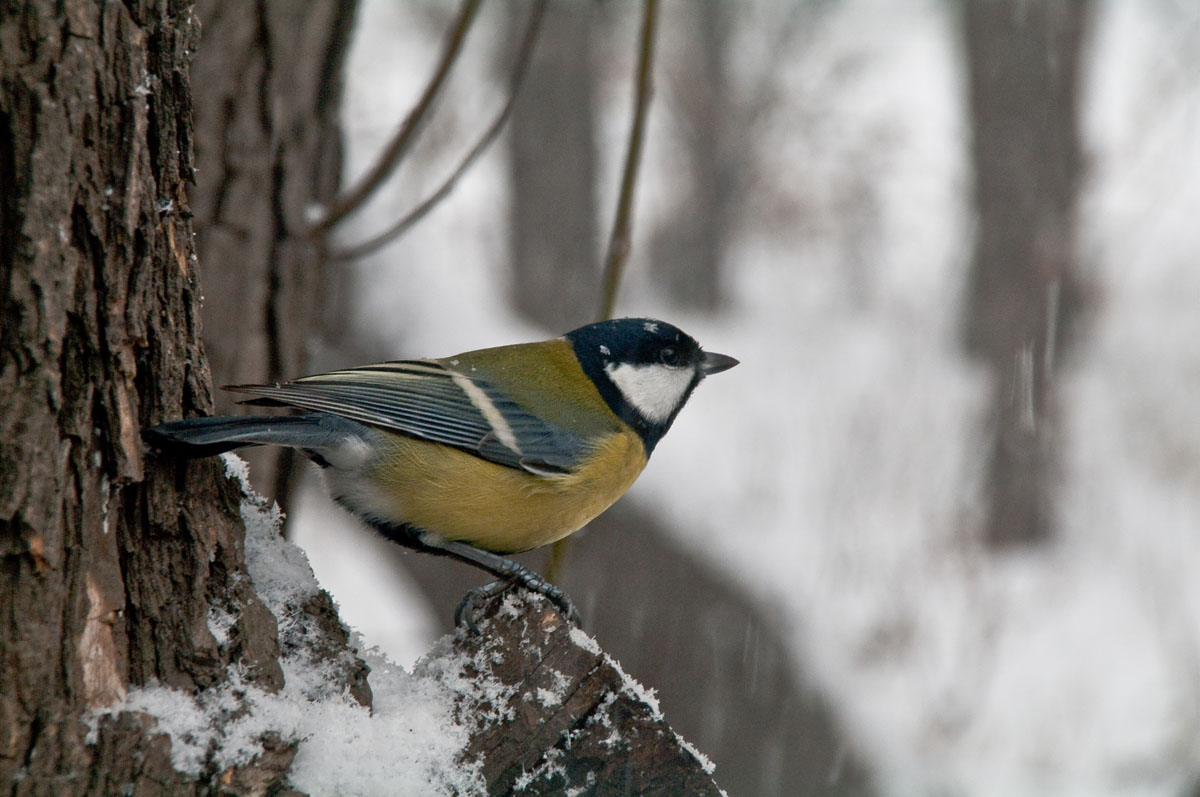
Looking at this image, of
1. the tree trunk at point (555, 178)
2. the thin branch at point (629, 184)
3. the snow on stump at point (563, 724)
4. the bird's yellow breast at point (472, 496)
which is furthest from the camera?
the tree trunk at point (555, 178)

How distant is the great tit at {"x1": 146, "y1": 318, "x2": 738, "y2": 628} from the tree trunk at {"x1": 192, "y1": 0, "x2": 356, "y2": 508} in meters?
0.57

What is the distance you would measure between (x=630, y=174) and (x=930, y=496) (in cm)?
504

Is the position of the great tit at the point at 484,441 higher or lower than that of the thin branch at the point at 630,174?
lower

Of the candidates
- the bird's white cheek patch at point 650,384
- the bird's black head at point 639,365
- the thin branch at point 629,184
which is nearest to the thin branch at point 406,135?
the thin branch at point 629,184

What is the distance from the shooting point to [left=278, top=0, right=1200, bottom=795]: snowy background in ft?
19.4

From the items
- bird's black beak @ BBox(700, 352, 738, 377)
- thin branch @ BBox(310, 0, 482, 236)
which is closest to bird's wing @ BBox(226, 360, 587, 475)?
bird's black beak @ BBox(700, 352, 738, 377)

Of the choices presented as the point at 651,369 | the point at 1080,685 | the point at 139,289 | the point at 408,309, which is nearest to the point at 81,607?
the point at 139,289

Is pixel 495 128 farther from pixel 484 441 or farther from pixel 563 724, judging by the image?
pixel 563 724

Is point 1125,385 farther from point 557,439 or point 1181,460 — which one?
point 557,439

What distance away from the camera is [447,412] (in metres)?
2.23

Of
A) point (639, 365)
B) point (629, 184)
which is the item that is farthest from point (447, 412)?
point (629, 184)

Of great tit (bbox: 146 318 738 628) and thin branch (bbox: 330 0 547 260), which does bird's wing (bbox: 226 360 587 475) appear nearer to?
great tit (bbox: 146 318 738 628)

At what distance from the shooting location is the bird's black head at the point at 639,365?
2.54 m

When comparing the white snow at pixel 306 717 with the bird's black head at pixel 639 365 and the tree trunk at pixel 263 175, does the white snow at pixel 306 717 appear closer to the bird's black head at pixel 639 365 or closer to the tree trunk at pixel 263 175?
the bird's black head at pixel 639 365
